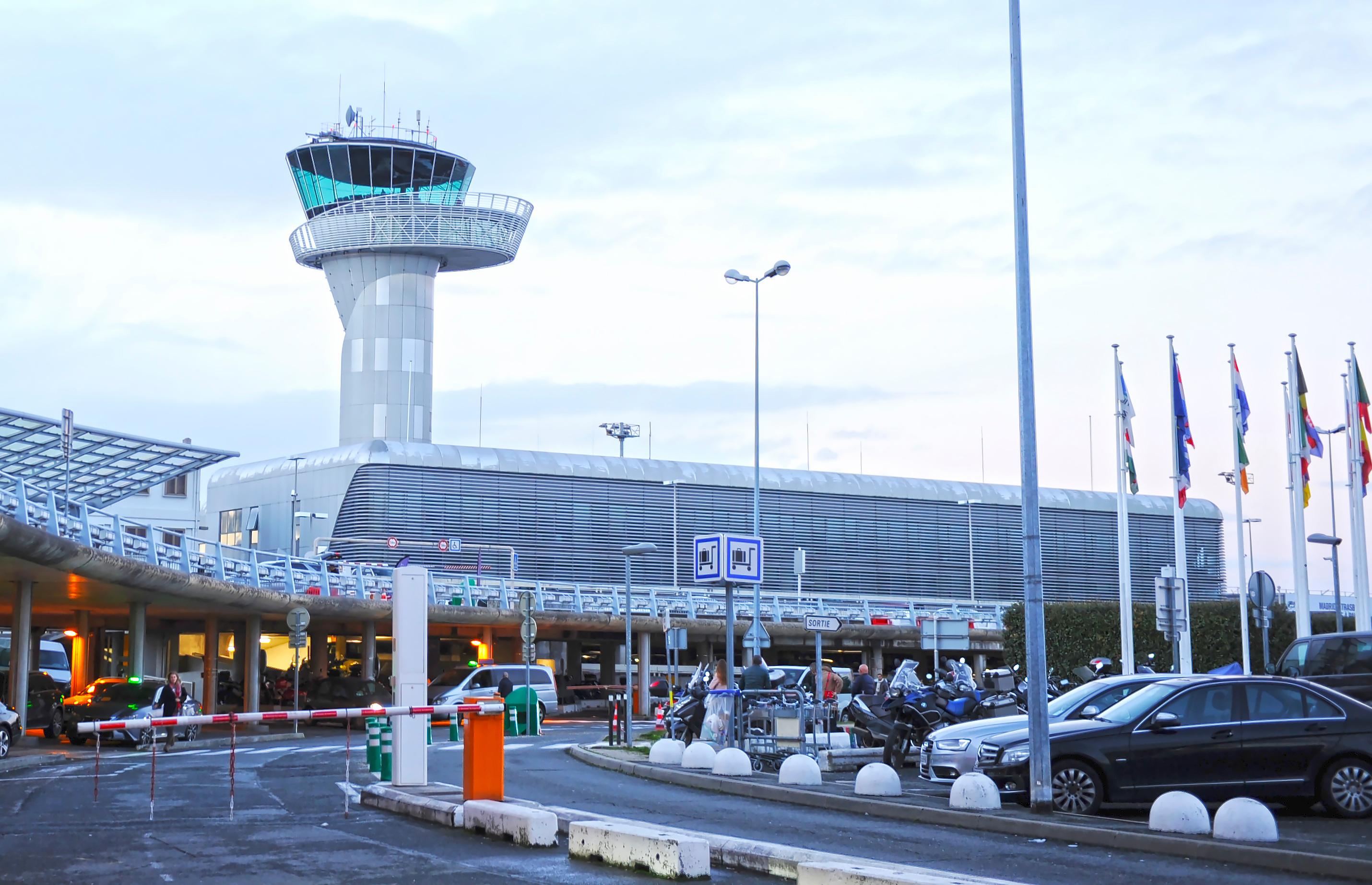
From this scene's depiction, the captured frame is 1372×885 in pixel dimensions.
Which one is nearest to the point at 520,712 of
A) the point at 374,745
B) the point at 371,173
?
the point at 374,745

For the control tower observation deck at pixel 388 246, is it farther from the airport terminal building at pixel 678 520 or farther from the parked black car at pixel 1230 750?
the parked black car at pixel 1230 750

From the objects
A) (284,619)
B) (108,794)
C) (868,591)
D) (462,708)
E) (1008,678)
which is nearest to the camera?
(462,708)

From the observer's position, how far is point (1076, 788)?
48.6 ft

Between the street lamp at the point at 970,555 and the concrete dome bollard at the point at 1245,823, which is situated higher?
the street lamp at the point at 970,555

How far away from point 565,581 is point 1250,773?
63306mm

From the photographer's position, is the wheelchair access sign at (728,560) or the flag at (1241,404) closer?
the wheelchair access sign at (728,560)

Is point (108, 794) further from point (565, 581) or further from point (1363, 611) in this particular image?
point (565, 581)

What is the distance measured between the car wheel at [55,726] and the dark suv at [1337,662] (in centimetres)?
2696

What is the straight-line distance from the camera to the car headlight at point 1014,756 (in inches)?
608

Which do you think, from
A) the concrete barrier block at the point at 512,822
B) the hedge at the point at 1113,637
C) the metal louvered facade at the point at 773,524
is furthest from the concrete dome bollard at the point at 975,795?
the metal louvered facade at the point at 773,524

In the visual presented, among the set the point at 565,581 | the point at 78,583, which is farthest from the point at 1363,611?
the point at 565,581

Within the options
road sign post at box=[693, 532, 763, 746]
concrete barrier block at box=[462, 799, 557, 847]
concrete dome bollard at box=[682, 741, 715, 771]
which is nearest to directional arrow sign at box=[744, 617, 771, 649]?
road sign post at box=[693, 532, 763, 746]

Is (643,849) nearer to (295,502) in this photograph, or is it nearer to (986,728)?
(986,728)

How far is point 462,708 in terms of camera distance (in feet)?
48.1
